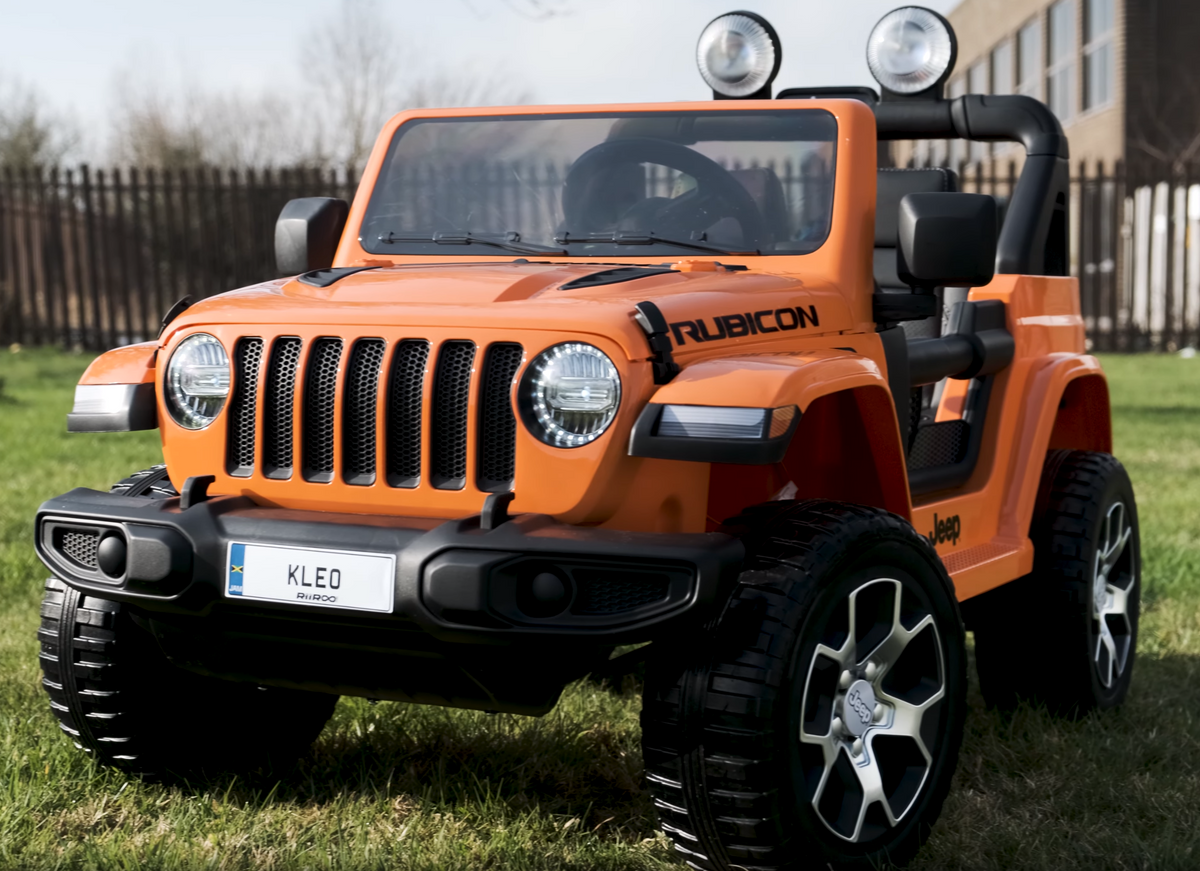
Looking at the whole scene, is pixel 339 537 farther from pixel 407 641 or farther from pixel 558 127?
pixel 558 127

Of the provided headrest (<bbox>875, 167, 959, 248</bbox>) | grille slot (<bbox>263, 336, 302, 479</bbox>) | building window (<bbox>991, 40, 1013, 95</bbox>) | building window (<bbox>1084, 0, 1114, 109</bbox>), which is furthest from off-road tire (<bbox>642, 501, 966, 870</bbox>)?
building window (<bbox>991, 40, 1013, 95</bbox>)

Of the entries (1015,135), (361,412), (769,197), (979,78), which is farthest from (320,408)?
(979,78)

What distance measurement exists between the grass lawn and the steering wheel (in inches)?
56.1

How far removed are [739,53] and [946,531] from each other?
5.25 ft

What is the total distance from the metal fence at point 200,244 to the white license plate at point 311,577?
15.5 metres

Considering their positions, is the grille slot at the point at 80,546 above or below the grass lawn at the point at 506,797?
above

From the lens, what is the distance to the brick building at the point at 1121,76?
82.1 feet

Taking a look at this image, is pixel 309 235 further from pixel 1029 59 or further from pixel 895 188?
pixel 1029 59

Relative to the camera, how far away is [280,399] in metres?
3.02

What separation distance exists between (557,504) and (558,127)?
166cm

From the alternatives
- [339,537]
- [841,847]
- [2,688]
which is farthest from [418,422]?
[2,688]

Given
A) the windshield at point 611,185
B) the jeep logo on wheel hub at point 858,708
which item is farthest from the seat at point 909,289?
the jeep logo on wheel hub at point 858,708

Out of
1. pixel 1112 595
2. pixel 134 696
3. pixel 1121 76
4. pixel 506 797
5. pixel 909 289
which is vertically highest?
pixel 1121 76

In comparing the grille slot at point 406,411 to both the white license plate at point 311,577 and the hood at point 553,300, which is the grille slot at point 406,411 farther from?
the white license plate at point 311,577
